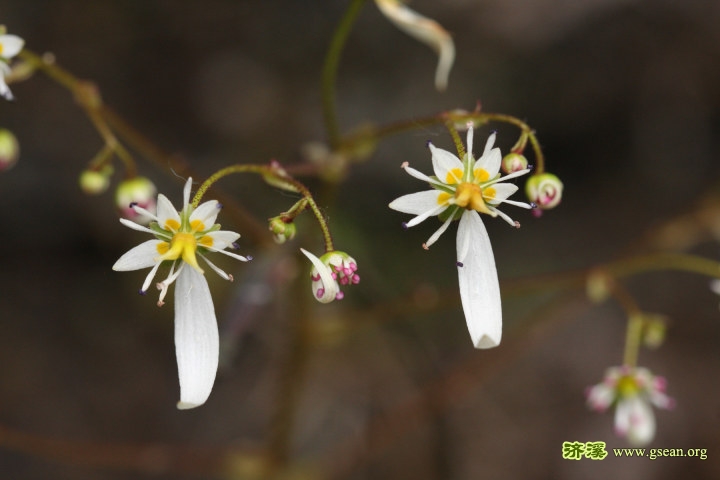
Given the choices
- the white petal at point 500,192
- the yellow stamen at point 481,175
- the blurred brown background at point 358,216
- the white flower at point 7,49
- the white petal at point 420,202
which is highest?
the blurred brown background at point 358,216

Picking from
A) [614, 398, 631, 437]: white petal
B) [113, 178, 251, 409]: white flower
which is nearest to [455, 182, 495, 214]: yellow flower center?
[113, 178, 251, 409]: white flower

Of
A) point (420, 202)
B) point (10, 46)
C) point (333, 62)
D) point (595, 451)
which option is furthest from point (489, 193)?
point (595, 451)

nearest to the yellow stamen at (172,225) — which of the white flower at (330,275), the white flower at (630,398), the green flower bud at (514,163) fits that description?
the white flower at (330,275)

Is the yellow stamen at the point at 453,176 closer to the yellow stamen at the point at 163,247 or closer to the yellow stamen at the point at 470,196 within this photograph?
the yellow stamen at the point at 470,196

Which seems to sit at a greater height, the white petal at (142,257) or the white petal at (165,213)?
the white petal at (165,213)

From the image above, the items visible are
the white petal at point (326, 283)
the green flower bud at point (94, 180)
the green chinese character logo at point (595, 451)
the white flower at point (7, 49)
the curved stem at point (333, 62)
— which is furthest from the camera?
the green chinese character logo at point (595, 451)

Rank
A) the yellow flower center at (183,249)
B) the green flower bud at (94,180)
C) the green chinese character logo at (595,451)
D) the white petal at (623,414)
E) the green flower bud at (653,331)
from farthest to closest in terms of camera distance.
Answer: the green chinese character logo at (595,451)
the white petal at (623,414)
the green flower bud at (653,331)
the green flower bud at (94,180)
the yellow flower center at (183,249)

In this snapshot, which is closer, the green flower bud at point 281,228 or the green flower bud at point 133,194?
the green flower bud at point 281,228
